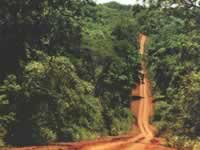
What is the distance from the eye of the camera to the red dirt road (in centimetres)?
3216

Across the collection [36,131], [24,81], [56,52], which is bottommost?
[36,131]

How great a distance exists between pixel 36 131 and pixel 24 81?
10.1 feet

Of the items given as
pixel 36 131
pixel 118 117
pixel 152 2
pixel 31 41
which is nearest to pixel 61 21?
pixel 31 41

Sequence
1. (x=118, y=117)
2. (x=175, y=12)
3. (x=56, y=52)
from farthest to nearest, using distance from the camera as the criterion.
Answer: (x=118, y=117), (x=56, y=52), (x=175, y=12)

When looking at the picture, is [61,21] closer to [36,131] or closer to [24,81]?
[24,81]

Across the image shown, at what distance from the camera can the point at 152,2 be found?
26.6 m

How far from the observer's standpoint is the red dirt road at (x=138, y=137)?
32.2 meters

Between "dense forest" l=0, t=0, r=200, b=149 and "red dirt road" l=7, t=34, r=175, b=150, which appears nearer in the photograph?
"dense forest" l=0, t=0, r=200, b=149

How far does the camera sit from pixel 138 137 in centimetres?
4850

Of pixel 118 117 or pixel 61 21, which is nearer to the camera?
pixel 61 21

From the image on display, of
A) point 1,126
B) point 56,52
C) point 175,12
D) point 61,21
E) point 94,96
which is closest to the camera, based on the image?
point 175,12

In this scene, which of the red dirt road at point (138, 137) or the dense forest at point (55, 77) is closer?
the dense forest at point (55, 77)

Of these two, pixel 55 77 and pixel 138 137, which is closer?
pixel 55 77

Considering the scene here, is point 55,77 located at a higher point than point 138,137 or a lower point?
higher
